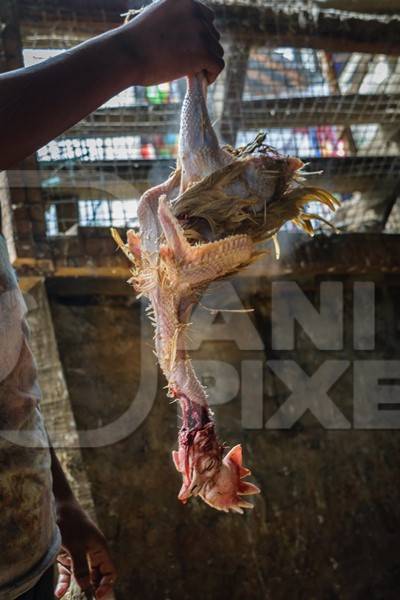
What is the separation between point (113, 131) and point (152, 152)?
83 cm

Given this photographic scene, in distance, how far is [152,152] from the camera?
4215mm

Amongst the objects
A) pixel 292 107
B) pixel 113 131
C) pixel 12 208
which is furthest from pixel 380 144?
pixel 12 208

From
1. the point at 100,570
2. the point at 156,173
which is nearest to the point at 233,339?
the point at 156,173

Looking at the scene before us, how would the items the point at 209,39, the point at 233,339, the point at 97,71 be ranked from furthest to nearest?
the point at 233,339
the point at 209,39
the point at 97,71

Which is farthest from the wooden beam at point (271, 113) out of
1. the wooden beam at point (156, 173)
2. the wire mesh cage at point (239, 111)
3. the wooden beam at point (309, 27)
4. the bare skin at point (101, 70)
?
the bare skin at point (101, 70)

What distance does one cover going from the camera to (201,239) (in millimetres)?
1928

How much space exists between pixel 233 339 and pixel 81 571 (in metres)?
1.96

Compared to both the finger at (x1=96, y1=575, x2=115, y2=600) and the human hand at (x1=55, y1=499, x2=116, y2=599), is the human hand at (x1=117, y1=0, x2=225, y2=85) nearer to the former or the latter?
the human hand at (x1=55, y1=499, x2=116, y2=599)

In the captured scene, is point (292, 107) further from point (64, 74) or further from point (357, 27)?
point (64, 74)

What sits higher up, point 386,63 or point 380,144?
point 386,63

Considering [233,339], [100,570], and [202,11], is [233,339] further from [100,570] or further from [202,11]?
[202,11]

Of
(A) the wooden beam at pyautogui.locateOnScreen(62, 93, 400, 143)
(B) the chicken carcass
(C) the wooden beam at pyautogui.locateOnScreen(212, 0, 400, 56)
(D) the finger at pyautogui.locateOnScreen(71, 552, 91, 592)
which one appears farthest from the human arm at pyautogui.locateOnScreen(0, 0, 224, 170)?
(A) the wooden beam at pyautogui.locateOnScreen(62, 93, 400, 143)

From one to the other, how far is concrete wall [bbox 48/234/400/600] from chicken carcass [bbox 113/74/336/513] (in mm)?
1550

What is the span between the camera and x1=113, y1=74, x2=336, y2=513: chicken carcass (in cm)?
184
